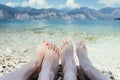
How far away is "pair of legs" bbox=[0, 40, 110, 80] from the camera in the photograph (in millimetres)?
3135

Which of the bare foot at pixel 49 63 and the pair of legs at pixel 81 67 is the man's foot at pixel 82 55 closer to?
the pair of legs at pixel 81 67

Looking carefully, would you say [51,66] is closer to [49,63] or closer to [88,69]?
[49,63]

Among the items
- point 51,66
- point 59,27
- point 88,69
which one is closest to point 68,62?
point 51,66

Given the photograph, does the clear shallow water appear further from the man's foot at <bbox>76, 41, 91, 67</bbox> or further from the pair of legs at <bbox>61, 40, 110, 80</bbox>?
the pair of legs at <bbox>61, 40, 110, 80</bbox>

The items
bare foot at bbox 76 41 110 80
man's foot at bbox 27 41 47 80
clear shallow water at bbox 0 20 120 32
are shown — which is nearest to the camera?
bare foot at bbox 76 41 110 80

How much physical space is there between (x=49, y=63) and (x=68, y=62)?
0.81ft

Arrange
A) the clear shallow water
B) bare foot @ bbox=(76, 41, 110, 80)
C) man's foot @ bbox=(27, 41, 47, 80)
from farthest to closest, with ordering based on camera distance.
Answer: the clear shallow water
man's foot @ bbox=(27, 41, 47, 80)
bare foot @ bbox=(76, 41, 110, 80)

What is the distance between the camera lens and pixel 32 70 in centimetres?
341

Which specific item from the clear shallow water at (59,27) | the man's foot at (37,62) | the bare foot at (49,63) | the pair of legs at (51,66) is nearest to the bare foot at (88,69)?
the pair of legs at (51,66)

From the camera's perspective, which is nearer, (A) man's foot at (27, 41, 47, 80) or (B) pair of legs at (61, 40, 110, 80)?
(B) pair of legs at (61, 40, 110, 80)

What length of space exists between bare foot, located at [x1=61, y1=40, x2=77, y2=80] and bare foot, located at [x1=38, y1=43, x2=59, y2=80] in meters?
0.11

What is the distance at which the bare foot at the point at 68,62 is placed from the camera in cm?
312

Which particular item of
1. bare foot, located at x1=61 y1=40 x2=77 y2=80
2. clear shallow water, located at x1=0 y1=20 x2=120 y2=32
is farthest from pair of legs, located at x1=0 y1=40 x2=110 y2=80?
clear shallow water, located at x1=0 y1=20 x2=120 y2=32

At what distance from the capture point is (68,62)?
3.65 metres
